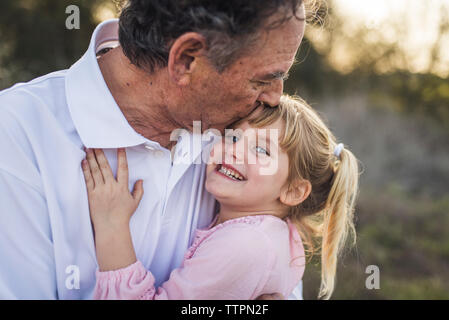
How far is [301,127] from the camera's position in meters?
2.13

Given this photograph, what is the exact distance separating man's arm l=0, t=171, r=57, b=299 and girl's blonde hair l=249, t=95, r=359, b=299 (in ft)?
3.30

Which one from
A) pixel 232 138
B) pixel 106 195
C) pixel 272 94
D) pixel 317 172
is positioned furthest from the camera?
pixel 317 172

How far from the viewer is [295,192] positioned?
2.18m

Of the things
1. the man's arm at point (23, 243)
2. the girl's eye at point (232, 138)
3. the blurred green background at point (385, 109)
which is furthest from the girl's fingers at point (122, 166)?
the blurred green background at point (385, 109)

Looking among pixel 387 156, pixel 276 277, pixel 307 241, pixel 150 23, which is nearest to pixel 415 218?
pixel 387 156

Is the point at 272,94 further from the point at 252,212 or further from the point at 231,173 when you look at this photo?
the point at 252,212

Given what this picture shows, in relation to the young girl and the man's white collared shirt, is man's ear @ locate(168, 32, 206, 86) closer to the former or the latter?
the man's white collared shirt

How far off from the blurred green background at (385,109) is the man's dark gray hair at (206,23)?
11.0 ft

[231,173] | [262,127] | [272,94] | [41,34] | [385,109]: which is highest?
[41,34]

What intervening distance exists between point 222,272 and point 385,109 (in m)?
8.59

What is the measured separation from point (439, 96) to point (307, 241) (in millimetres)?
9472

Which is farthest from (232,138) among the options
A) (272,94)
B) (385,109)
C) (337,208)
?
(385,109)

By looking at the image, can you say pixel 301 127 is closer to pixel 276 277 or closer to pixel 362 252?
pixel 276 277

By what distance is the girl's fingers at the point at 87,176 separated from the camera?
169cm
